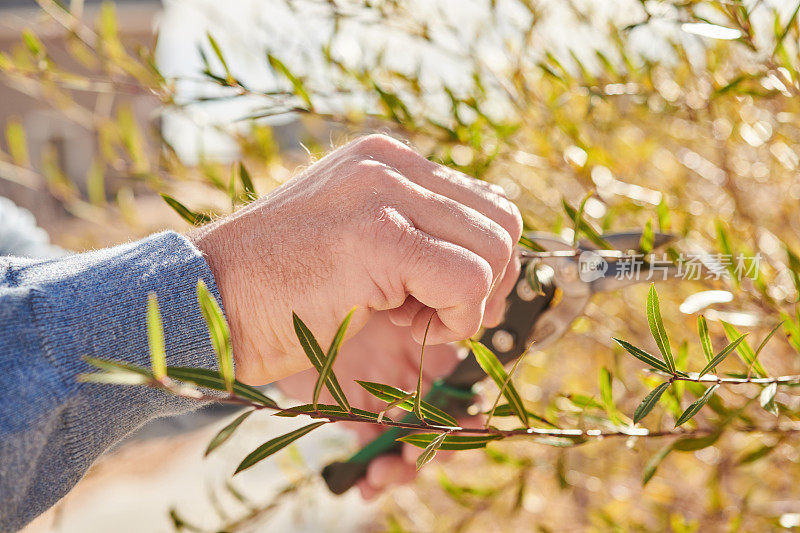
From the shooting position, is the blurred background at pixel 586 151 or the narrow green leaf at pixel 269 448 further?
the blurred background at pixel 586 151

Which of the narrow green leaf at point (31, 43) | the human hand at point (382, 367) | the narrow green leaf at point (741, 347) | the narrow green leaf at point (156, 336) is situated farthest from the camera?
the human hand at point (382, 367)

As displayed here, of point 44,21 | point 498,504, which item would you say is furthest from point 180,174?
point 498,504

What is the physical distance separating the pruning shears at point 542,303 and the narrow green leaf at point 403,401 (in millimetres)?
211

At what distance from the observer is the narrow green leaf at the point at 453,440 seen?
2.37 feet

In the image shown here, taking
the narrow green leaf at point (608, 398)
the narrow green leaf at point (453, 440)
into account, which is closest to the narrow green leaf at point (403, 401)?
the narrow green leaf at point (453, 440)

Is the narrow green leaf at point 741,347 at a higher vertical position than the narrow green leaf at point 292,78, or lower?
lower

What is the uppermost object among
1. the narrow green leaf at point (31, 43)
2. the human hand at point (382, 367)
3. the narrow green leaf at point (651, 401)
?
the narrow green leaf at point (31, 43)

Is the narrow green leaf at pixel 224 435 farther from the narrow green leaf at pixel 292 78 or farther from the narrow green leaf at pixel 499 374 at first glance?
the narrow green leaf at pixel 292 78

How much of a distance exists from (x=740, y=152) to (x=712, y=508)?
3.09ft

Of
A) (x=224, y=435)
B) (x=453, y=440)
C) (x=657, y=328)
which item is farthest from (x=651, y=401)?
(x=224, y=435)

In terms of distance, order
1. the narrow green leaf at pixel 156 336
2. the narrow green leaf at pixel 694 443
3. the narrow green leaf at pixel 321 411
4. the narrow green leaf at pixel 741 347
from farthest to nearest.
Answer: the narrow green leaf at pixel 694 443
the narrow green leaf at pixel 741 347
the narrow green leaf at pixel 321 411
the narrow green leaf at pixel 156 336

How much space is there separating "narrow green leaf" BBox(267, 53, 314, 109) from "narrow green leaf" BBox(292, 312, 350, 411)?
1.82ft

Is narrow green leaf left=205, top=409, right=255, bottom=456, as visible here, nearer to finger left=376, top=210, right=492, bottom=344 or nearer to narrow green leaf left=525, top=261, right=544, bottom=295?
finger left=376, top=210, right=492, bottom=344

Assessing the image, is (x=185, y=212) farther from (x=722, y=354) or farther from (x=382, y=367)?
(x=722, y=354)
